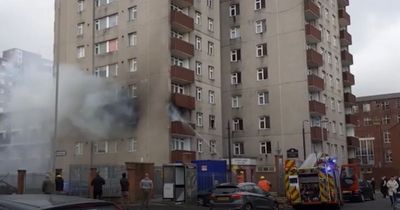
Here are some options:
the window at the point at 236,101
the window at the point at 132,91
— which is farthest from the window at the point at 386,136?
the window at the point at 132,91

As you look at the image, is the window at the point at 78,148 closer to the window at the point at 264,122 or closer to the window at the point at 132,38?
the window at the point at 132,38

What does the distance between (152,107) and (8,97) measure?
1181 cm

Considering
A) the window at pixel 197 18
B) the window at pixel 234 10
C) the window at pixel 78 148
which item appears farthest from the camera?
the window at pixel 234 10

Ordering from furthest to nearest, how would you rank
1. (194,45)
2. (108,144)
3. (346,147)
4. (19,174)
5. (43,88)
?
(346,147) → (194,45) → (108,144) → (43,88) → (19,174)

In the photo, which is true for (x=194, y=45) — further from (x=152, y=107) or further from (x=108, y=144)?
(x=108, y=144)

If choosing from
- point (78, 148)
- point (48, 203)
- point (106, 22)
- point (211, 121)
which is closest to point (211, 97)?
point (211, 121)

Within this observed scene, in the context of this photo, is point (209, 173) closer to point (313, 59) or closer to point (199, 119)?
point (199, 119)

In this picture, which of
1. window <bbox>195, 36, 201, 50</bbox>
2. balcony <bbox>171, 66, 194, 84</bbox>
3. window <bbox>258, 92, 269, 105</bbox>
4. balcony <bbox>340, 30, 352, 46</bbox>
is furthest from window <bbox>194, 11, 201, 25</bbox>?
balcony <bbox>340, 30, 352, 46</bbox>

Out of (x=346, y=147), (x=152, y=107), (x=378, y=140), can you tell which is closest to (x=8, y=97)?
(x=152, y=107)

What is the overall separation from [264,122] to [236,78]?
19.4 ft

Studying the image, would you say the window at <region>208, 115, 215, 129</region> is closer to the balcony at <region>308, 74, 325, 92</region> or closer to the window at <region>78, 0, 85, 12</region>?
the balcony at <region>308, 74, 325, 92</region>

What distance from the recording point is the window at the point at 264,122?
172ft

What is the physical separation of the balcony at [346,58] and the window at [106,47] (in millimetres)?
30663

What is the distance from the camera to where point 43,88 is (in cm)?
4191
